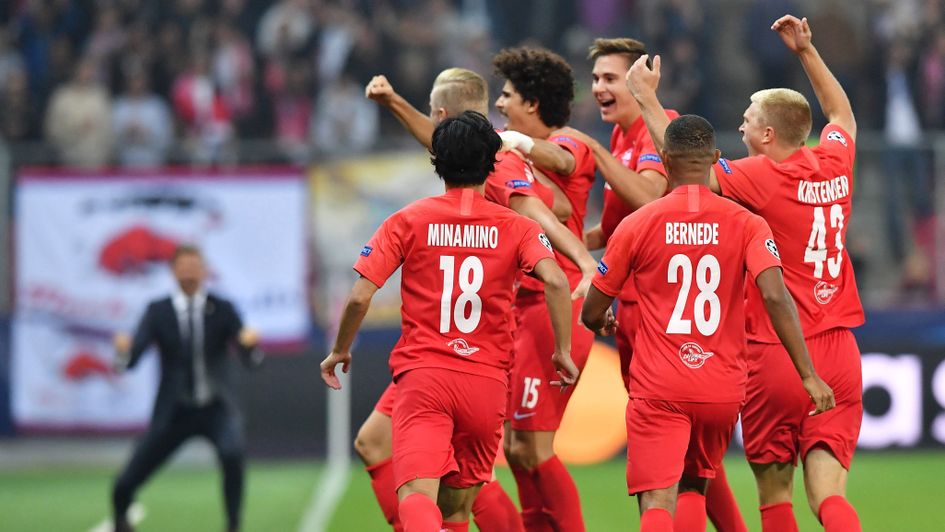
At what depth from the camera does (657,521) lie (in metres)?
6.45

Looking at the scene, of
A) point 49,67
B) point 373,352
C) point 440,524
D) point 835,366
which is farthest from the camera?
point 49,67

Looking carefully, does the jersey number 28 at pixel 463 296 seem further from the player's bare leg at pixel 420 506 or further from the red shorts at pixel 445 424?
the player's bare leg at pixel 420 506

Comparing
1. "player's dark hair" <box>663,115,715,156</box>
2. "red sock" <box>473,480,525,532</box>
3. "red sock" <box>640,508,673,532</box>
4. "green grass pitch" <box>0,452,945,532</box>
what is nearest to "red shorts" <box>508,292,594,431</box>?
"red sock" <box>473,480,525,532</box>

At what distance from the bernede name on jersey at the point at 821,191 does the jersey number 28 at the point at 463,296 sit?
1676mm

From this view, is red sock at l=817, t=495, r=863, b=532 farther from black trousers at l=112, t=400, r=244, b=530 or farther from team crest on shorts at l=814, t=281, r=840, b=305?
black trousers at l=112, t=400, r=244, b=530

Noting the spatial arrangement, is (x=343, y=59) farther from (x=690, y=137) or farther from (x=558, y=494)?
(x=690, y=137)

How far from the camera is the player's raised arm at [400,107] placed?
24.9ft

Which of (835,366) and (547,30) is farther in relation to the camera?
(547,30)

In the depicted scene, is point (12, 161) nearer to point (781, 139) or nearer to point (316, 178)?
point (316, 178)

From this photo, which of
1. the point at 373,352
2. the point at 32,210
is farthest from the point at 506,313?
the point at 32,210

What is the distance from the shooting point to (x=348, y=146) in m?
14.7

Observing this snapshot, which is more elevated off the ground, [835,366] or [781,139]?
[781,139]

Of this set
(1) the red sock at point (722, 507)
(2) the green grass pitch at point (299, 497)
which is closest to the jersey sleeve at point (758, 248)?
(1) the red sock at point (722, 507)

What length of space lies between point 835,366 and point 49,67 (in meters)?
12.0
